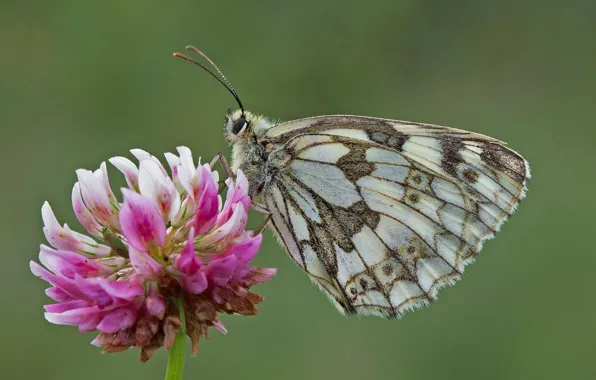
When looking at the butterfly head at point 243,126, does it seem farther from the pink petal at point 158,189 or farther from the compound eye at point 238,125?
the pink petal at point 158,189

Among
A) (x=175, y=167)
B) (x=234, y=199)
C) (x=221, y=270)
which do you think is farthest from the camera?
(x=175, y=167)

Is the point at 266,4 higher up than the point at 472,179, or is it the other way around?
the point at 266,4

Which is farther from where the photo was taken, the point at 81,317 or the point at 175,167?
the point at 175,167

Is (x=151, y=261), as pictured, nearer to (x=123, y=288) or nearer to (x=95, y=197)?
(x=123, y=288)

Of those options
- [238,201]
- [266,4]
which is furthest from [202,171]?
[266,4]

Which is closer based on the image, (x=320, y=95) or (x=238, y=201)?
(x=238, y=201)

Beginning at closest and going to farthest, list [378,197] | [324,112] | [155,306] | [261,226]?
[155,306] < [261,226] < [378,197] < [324,112]

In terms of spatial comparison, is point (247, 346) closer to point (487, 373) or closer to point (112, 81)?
point (487, 373)

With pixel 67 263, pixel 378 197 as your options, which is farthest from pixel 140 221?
pixel 378 197
